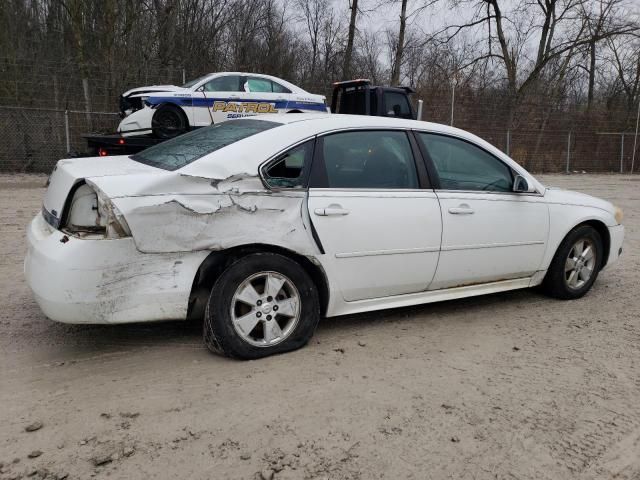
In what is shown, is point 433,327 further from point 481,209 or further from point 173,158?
point 173,158

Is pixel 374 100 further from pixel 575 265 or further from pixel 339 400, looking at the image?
pixel 339 400

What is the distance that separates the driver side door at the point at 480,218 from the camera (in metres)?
4.17

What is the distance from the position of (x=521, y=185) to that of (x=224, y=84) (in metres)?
9.10

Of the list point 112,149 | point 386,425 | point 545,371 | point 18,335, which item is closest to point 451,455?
point 386,425

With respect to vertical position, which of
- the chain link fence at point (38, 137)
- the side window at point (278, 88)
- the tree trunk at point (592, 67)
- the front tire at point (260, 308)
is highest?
the tree trunk at point (592, 67)

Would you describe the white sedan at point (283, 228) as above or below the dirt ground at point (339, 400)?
above

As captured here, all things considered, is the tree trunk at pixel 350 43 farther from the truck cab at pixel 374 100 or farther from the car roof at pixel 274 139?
the car roof at pixel 274 139

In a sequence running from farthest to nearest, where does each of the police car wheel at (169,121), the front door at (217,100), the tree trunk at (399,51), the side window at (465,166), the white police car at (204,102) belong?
the tree trunk at (399,51) → the front door at (217,100) → the white police car at (204,102) → the police car wheel at (169,121) → the side window at (465,166)

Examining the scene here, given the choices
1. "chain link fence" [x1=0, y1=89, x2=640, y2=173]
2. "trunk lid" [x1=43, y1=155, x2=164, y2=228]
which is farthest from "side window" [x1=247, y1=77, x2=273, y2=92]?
"trunk lid" [x1=43, y1=155, x2=164, y2=228]

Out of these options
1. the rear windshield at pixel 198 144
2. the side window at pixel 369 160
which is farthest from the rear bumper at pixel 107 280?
the side window at pixel 369 160

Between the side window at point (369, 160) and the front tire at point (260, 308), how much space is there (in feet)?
2.30

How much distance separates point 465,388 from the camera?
3238mm

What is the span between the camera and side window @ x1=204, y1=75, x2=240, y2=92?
1211 cm

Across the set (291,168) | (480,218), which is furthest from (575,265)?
(291,168)
